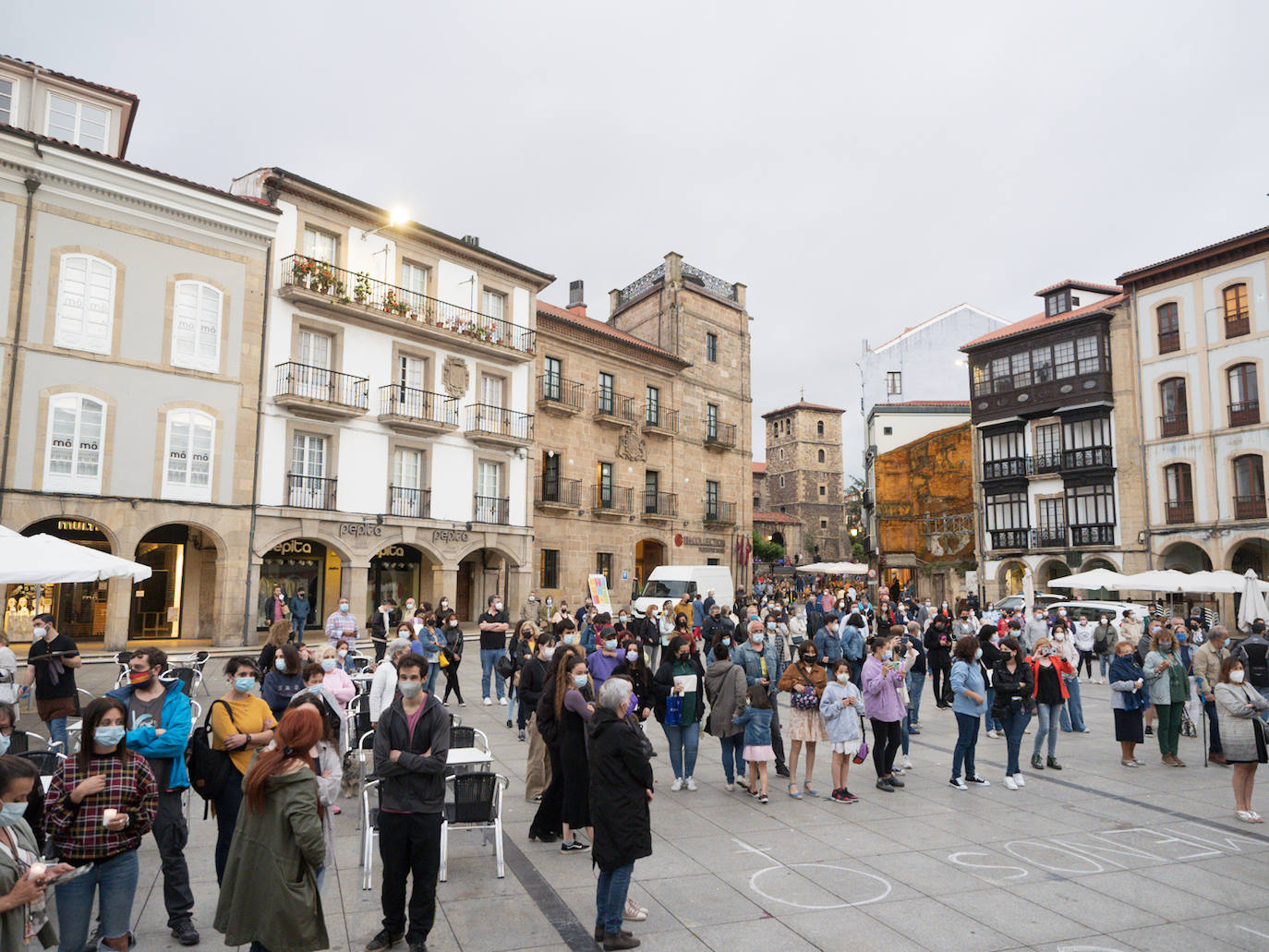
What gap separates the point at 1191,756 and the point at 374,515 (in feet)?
66.7

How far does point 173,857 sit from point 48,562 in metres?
6.72

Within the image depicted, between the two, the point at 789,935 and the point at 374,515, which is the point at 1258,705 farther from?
the point at 374,515

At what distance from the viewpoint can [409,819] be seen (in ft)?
16.5

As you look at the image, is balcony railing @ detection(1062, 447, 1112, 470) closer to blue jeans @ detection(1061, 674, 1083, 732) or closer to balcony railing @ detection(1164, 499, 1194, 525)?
balcony railing @ detection(1164, 499, 1194, 525)

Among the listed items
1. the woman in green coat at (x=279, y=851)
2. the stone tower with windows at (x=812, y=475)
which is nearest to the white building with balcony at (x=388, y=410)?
the woman in green coat at (x=279, y=851)

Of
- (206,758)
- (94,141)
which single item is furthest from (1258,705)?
(94,141)

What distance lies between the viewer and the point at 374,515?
24.2 m

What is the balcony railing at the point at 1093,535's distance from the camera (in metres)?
33.3

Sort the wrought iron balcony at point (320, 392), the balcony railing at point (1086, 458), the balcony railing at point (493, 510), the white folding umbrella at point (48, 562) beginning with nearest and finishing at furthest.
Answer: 1. the white folding umbrella at point (48, 562)
2. the wrought iron balcony at point (320, 392)
3. the balcony railing at point (493, 510)
4. the balcony railing at point (1086, 458)

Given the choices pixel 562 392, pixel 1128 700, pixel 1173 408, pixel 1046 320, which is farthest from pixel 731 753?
pixel 1046 320

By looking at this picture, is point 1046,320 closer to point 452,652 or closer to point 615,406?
point 615,406

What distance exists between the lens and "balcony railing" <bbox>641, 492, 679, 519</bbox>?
34.9 metres

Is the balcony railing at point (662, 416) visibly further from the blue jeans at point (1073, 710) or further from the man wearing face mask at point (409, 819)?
the man wearing face mask at point (409, 819)

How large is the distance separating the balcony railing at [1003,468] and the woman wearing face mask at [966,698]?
100ft
